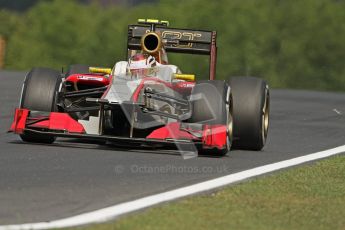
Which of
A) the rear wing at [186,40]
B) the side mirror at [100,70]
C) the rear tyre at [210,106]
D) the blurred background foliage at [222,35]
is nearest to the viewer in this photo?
the rear tyre at [210,106]

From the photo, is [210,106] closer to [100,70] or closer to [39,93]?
[39,93]

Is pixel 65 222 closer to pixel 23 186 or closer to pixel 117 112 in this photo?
pixel 23 186

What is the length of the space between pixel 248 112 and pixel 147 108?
4.38 feet

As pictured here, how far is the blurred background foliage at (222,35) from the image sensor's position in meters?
37.3

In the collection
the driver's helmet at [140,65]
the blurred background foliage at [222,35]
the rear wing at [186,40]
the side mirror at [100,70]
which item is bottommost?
the blurred background foliage at [222,35]

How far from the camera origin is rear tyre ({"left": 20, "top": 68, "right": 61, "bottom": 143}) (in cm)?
1236

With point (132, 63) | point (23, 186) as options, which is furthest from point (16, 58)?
point (23, 186)

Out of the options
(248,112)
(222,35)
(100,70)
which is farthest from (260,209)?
(222,35)

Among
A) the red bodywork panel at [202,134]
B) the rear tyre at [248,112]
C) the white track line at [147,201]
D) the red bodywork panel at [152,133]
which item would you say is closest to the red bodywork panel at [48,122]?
the red bodywork panel at [152,133]

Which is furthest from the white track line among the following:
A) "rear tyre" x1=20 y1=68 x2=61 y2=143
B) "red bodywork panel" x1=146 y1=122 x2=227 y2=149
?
"rear tyre" x1=20 y1=68 x2=61 y2=143

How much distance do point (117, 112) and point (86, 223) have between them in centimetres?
494

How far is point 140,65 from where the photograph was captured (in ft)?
43.3

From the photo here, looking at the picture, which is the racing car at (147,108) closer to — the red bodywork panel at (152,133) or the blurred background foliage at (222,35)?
the red bodywork panel at (152,133)

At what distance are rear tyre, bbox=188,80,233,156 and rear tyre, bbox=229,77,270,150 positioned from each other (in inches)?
26.9
